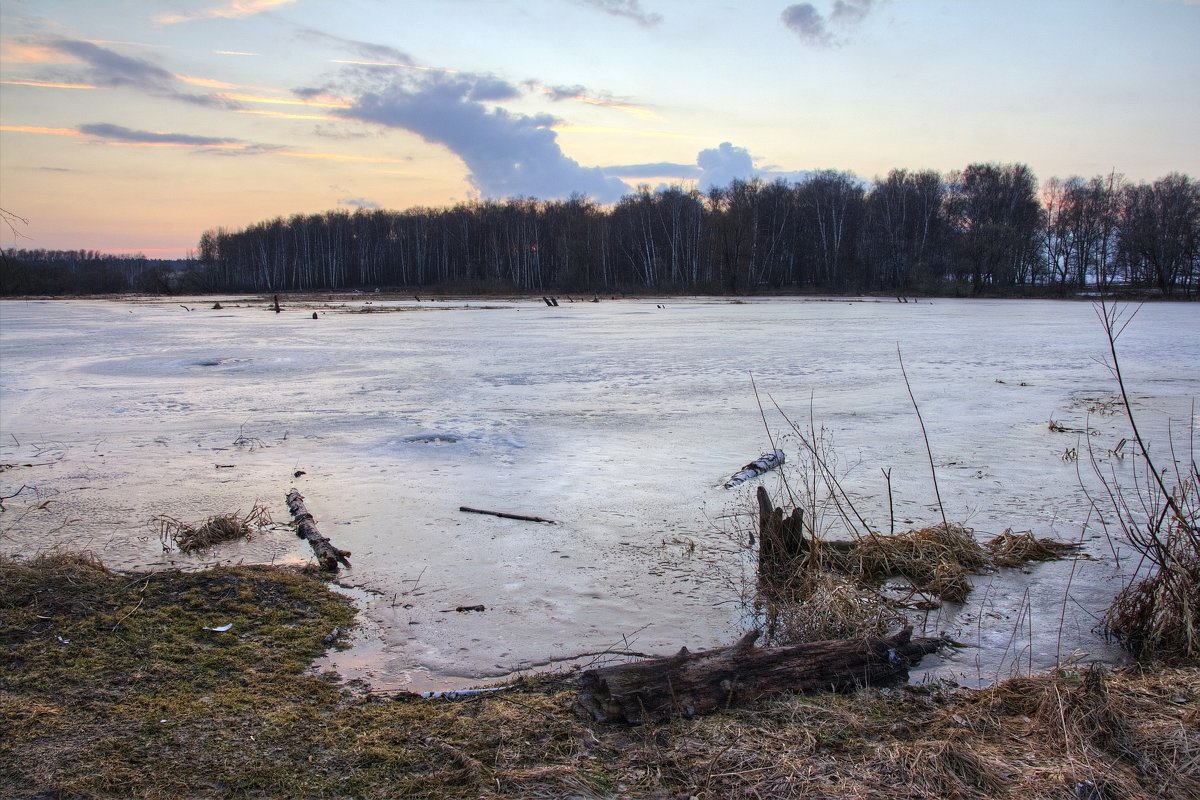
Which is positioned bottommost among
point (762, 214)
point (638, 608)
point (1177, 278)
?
point (638, 608)

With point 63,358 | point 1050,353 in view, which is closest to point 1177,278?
point 1050,353

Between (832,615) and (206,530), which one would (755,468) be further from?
(206,530)

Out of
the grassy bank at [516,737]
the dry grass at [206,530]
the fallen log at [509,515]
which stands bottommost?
the grassy bank at [516,737]

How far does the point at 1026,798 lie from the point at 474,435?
303 inches

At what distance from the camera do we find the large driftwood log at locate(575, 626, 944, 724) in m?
3.34

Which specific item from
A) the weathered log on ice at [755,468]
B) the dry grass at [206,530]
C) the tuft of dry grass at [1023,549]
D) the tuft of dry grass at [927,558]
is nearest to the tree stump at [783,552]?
the tuft of dry grass at [927,558]

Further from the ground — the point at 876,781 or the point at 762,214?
the point at 762,214

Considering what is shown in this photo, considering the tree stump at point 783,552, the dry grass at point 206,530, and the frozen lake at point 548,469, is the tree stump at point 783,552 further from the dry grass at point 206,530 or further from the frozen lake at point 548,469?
the dry grass at point 206,530

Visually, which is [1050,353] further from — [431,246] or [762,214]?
[431,246]

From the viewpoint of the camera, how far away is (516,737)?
316cm

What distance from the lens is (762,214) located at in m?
74.6

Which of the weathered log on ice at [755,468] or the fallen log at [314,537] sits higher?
A: the weathered log on ice at [755,468]

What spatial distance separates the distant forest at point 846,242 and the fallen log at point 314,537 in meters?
63.0

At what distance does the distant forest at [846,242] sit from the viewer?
64.9 metres
